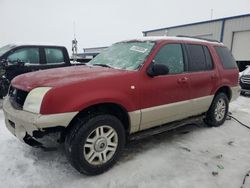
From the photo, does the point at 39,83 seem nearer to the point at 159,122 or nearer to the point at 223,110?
the point at 159,122

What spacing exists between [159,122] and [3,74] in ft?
15.3

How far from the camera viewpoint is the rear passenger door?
4352mm

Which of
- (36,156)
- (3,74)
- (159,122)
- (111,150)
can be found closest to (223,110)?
(159,122)

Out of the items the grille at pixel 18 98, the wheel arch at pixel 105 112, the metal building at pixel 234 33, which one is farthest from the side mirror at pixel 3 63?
the metal building at pixel 234 33

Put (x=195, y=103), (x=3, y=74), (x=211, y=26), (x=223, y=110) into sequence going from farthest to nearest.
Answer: (x=211, y=26), (x=3, y=74), (x=223, y=110), (x=195, y=103)

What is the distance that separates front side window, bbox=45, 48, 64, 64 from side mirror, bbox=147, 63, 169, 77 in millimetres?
4601

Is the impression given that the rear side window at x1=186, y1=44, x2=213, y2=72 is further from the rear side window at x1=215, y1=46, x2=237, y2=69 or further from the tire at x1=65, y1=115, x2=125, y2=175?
the tire at x1=65, y1=115, x2=125, y2=175

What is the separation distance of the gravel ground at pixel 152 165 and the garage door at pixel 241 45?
45.4 ft

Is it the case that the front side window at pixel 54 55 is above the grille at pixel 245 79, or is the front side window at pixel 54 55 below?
above

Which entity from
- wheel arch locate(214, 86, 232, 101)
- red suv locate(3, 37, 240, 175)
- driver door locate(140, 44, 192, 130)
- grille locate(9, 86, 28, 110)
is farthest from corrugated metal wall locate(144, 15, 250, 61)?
grille locate(9, 86, 28, 110)

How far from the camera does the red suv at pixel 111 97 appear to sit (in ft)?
9.11

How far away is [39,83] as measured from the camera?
2.88m

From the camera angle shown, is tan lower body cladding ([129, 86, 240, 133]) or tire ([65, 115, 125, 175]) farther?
tan lower body cladding ([129, 86, 240, 133])

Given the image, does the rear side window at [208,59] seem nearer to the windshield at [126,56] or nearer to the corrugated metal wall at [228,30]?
the windshield at [126,56]
